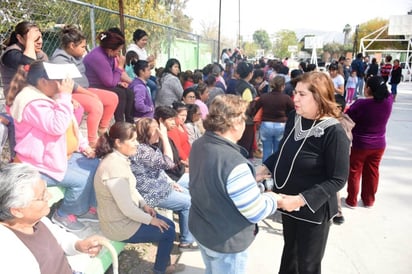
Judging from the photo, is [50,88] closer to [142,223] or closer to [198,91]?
[142,223]

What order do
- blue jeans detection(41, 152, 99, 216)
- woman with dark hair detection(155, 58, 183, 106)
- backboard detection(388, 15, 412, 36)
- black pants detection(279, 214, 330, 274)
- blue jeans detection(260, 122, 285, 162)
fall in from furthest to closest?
backboard detection(388, 15, 412, 36) → woman with dark hair detection(155, 58, 183, 106) → blue jeans detection(260, 122, 285, 162) → blue jeans detection(41, 152, 99, 216) → black pants detection(279, 214, 330, 274)

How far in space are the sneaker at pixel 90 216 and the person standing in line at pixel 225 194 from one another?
1452mm

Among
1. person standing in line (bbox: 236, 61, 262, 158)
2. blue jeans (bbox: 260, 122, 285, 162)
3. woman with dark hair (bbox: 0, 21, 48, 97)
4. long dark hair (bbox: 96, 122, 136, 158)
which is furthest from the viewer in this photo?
person standing in line (bbox: 236, 61, 262, 158)

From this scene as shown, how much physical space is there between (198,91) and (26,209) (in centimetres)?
401

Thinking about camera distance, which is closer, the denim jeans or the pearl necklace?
the pearl necklace

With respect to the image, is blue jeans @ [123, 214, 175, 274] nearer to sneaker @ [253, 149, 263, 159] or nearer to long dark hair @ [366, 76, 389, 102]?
long dark hair @ [366, 76, 389, 102]

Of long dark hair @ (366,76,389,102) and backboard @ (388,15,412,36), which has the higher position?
backboard @ (388,15,412,36)

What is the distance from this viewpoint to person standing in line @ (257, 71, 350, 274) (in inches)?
79.6

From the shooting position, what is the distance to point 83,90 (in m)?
3.40

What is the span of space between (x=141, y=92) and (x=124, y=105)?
0.33 meters

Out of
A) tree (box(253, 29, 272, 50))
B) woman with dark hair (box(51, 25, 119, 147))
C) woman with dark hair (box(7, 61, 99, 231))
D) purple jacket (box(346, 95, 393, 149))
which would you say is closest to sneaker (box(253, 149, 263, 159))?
purple jacket (box(346, 95, 393, 149))

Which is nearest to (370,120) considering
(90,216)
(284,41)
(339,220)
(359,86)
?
(339,220)

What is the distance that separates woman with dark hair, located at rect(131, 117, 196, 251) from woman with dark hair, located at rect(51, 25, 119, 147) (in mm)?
559

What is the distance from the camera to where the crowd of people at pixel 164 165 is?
170cm
